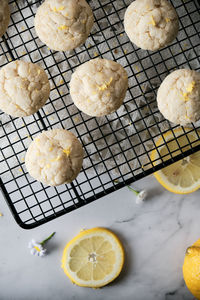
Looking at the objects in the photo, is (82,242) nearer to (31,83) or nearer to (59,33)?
(31,83)

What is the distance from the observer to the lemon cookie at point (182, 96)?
1.73 m

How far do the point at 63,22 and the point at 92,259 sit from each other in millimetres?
1144

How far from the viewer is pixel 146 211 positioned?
217 cm

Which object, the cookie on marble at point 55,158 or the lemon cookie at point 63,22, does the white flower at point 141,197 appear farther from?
the lemon cookie at point 63,22

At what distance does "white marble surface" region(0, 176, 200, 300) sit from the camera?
2.17 meters

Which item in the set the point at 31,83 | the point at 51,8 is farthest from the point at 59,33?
the point at 31,83

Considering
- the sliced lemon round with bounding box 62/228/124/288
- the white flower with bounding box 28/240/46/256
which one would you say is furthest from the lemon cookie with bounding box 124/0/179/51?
the white flower with bounding box 28/240/46/256

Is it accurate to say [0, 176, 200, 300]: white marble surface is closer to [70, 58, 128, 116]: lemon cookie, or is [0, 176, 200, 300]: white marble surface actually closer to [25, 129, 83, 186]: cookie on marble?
[25, 129, 83, 186]: cookie on marble

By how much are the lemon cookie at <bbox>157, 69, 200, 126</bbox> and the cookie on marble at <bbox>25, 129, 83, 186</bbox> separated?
43 cm

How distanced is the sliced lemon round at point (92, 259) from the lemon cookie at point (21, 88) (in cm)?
72

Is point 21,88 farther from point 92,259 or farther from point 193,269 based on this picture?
point 193,269

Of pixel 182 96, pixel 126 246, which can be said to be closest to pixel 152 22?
pixel 182 96

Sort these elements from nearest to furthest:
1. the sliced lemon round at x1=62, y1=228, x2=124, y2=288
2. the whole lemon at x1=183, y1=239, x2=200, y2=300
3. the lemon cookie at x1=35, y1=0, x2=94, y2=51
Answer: the lemon cookie at x1=35, y1=0, x2=94, y2=51
the whole lemon at x1=183, y1=239, x2=200, y2=300
the sliced lemon round at x1=62, y1=228, x2=124, y2=288

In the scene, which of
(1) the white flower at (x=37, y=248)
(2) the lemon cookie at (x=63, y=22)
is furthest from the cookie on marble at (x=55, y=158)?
(1) the white flower at (x=37, y=248)
